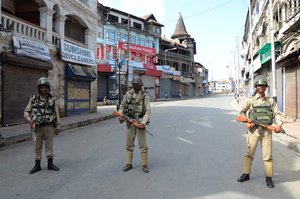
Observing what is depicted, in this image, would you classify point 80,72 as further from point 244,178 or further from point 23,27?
point 244,178

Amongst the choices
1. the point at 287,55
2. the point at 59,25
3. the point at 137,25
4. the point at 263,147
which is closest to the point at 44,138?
the point at 263,147

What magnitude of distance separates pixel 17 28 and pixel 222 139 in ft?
32.7

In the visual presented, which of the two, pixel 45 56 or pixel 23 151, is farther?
pixel 45 56

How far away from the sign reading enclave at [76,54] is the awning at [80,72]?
36 centimetres

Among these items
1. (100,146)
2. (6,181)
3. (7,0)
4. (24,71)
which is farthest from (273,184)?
(7,0)

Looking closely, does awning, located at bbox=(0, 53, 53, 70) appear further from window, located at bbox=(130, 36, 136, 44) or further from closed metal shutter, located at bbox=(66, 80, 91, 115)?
window, located at bbox=(130, 36, 136, 44)

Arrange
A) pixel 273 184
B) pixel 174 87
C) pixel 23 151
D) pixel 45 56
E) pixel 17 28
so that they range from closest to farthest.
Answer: pixel 273 184 → pixel 23 151 → pixel 17 28 → pixel 45 56 → pixel 174 87

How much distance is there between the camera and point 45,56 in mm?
15023

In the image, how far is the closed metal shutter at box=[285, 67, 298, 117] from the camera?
51.0 ft

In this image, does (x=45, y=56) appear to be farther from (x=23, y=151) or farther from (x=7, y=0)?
(x=23, y=151)

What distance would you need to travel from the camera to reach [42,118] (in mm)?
6031

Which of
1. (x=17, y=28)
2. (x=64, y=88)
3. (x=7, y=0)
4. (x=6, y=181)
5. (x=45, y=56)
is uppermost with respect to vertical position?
(x=7, y=0)

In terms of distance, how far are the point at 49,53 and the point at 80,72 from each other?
3272mm

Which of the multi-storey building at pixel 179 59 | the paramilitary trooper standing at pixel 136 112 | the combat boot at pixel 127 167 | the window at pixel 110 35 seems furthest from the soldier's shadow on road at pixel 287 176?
the multi-storey building at pixel 179 59
